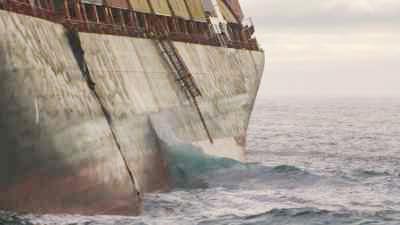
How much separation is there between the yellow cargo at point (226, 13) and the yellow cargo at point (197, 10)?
22.4 feet

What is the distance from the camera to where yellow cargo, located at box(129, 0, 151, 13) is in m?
35.8

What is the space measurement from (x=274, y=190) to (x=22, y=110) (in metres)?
14.4

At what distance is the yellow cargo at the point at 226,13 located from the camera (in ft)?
174

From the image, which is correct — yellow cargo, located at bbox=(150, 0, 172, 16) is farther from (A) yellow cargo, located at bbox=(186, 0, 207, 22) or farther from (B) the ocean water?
(B) the ocean water

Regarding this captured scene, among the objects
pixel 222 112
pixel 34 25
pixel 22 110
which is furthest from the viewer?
pixel 222 112

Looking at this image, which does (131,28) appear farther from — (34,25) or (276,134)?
(276,134)

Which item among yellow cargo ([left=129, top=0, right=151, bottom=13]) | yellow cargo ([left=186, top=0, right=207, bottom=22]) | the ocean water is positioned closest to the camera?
the ocean water

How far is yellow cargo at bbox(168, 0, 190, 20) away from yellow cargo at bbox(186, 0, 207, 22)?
0.83m

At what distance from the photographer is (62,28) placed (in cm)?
2592

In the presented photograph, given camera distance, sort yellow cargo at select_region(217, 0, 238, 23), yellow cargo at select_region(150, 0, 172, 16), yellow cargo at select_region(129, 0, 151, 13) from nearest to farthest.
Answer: yellow cargo at select_region(129, 0, 151, 13) → yellow cargo at select_region(150, 0, 172, 16) → yellow cargo at select_region(217, 0, 238, 23)

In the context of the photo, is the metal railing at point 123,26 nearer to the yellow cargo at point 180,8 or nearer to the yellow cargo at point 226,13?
the yellow cargo at point 180,8

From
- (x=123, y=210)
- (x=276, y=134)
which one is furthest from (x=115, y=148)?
(x=276, y=134)

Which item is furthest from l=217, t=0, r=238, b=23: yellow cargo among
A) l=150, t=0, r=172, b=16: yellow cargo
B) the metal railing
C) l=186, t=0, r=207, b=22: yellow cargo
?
l=150, t=0, r=172, b=16: yellow cargo

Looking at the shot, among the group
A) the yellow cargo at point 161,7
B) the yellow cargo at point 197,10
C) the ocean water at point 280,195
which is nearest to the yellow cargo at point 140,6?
the yellow cargo at point 161,7
